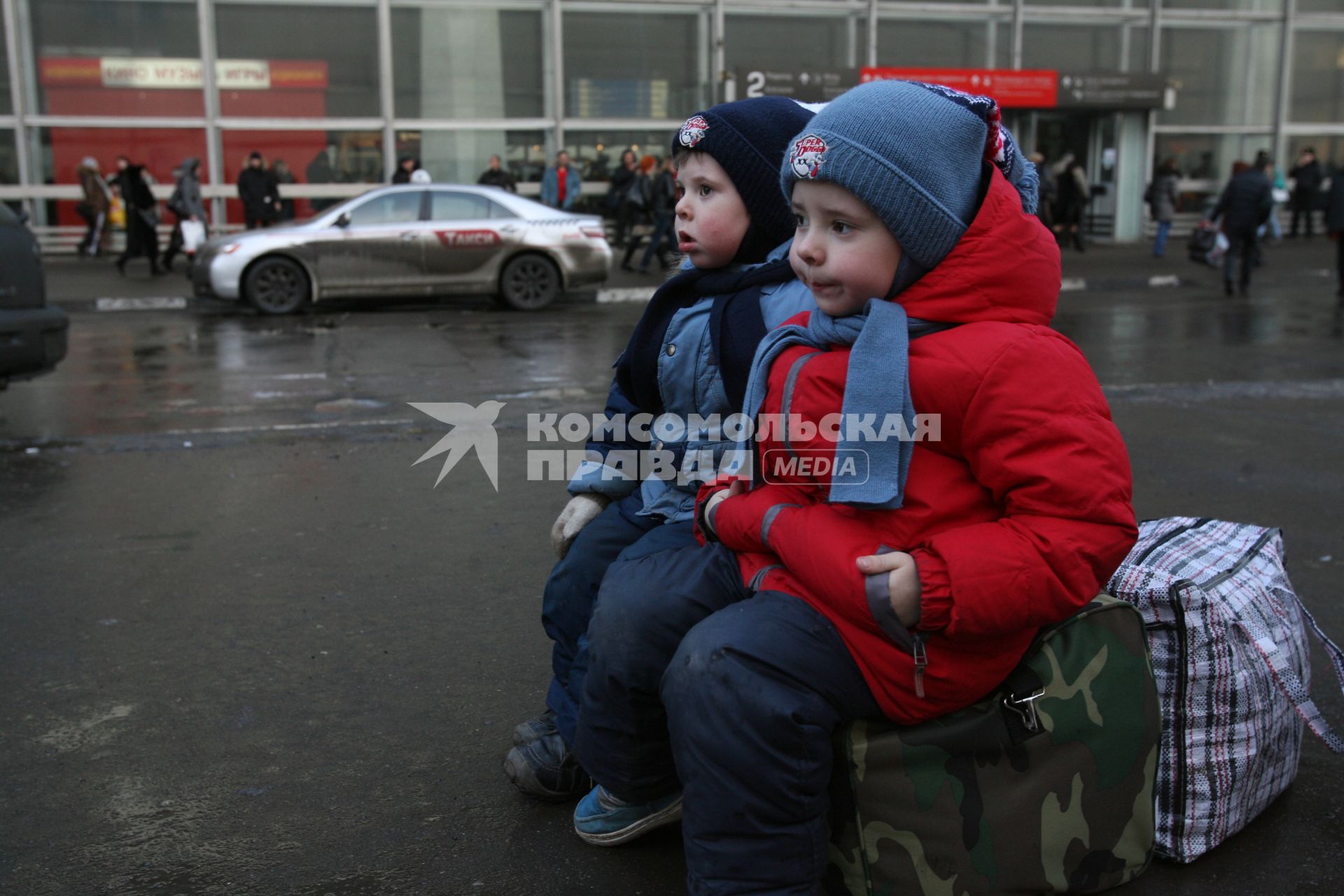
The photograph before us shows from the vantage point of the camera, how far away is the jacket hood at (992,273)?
2.23 metres

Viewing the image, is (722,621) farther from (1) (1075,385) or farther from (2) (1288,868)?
(2) (1288,868)

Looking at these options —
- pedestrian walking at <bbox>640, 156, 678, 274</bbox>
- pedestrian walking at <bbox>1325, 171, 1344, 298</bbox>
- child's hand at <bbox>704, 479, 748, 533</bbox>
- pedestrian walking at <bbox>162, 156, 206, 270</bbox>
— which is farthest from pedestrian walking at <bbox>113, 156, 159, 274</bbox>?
child's hand at <bbox>704, 479, 748, 533</bbox>

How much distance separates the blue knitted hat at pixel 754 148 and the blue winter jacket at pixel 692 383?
7 centimetres

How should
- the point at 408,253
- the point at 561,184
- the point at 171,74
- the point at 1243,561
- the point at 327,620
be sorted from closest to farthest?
the point at 1243,561 < the point at 327,620 < the point at 408,253 < the point at 171,74 < the point at 561,184

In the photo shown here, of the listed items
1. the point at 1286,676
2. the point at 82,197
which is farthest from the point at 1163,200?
the point at 1286,676

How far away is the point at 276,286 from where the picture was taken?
14.7m

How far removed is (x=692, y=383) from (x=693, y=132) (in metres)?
0.56

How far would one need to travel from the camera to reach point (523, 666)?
3756 millimetres

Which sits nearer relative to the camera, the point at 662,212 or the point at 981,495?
the point at 981,495

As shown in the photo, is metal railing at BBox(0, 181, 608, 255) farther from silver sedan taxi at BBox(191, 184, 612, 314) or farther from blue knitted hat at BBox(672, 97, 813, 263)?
blue knitted hat at BBox(672, 97, 813, 263)

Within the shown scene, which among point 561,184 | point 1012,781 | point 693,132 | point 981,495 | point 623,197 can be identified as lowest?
point 1012,781

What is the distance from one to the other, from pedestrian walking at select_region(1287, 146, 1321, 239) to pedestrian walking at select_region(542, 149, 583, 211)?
14.8 metres

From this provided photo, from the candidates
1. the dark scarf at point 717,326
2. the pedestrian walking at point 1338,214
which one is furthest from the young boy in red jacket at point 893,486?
the pedestrian walking at point 1338,214

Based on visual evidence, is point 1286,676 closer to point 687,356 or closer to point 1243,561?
point 1243,561
